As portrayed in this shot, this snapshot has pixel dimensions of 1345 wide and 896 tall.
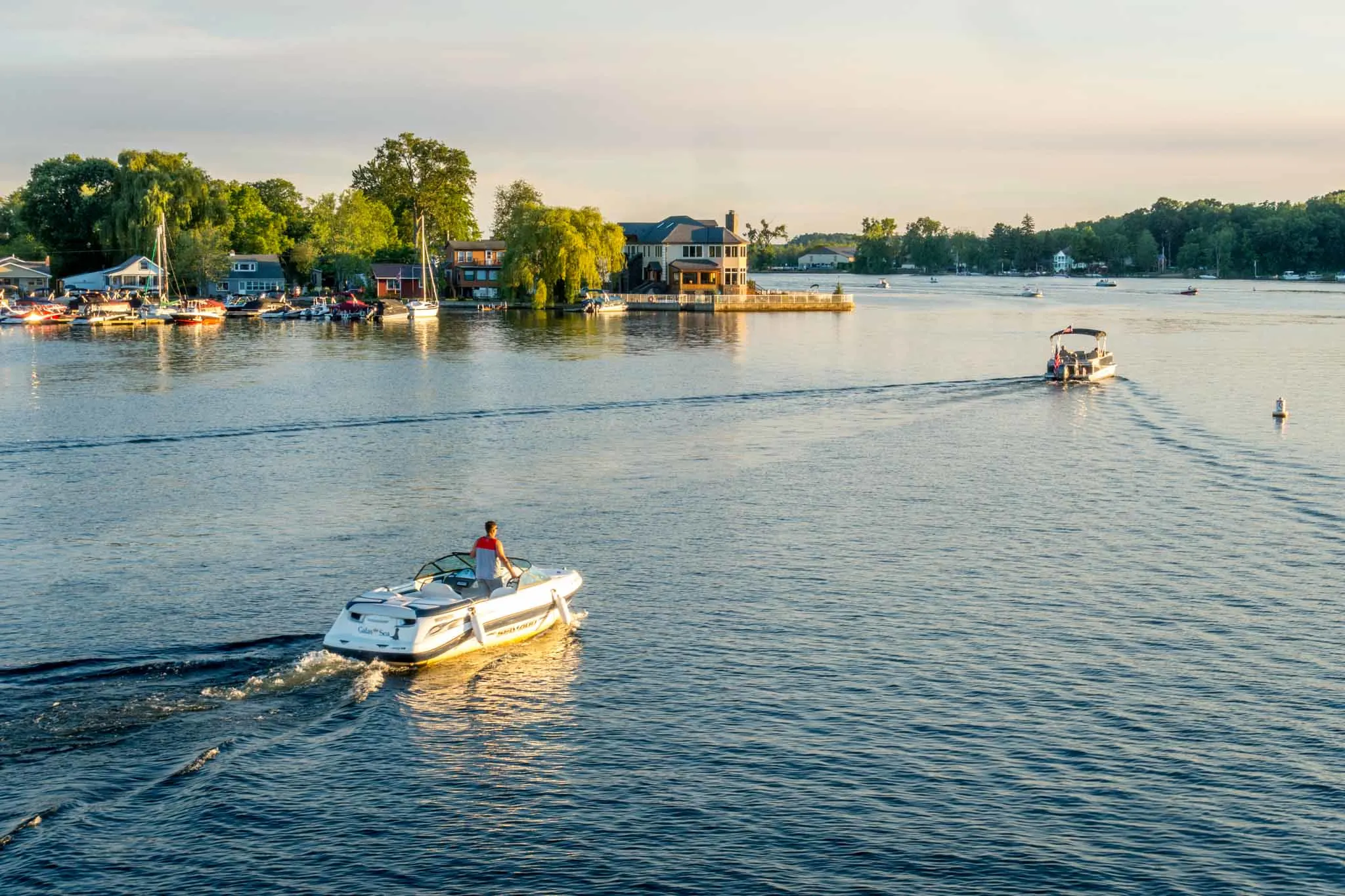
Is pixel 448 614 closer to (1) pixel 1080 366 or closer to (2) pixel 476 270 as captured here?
(1) pixel 1080 366

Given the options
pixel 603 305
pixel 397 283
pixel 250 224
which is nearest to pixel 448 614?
pixel 603 305

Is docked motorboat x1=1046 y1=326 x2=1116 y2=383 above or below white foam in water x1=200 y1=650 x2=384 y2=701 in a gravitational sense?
above

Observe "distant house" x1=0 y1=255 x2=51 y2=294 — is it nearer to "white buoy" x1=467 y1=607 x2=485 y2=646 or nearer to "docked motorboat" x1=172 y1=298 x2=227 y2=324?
"docked motorboat" x1=172 y1=298 x2=227 y2=324

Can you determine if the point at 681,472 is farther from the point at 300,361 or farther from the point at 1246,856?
the point at 300,361

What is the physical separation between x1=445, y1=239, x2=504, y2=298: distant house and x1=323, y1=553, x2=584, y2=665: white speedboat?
163 metres

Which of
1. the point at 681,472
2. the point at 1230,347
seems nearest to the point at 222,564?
the point at 681,472

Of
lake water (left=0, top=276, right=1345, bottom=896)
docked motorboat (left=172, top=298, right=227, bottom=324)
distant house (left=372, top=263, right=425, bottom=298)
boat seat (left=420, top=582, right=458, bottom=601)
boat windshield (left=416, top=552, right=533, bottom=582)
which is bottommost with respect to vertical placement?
lake water (left=0, top=276, right=1345, bottom=896)

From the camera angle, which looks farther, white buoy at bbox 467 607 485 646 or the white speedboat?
white buoy at bbox 467 607 485 646

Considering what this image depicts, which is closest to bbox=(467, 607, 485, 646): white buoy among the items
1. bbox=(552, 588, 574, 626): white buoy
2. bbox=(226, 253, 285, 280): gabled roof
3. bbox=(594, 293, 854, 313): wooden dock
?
bbox=(552, 588, 574, 626): white buoy

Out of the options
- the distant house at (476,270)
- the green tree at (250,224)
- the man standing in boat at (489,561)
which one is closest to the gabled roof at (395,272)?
the distant house at (476,270)

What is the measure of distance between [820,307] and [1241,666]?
518 ft

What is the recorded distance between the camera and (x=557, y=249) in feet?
560

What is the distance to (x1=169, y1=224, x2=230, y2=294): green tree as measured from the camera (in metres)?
181

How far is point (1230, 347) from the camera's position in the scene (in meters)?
123
